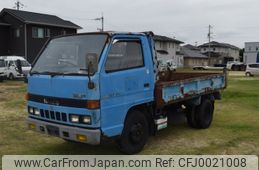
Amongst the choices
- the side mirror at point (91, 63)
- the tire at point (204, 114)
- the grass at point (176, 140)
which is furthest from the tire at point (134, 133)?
the tire at point (204, 114)

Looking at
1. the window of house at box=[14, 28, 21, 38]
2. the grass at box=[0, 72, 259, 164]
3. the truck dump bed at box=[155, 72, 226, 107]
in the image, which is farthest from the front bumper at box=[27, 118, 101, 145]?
the window of house at box=[14, 28, 21, 38]

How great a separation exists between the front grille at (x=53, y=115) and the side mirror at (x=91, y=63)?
1.00 metres

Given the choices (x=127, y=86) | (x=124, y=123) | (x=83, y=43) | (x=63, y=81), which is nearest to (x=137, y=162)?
(x=124, y=123)

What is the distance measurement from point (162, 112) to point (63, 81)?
2.49 metres

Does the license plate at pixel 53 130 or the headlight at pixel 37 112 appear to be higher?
the headlight at pixel 37 112

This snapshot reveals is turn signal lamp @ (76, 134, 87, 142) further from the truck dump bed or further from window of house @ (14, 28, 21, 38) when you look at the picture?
window of house @ (14, 28, 21, 38)

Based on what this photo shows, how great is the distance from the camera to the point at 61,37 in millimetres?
6965

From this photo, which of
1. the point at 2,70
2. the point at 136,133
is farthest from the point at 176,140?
the point at 2,70

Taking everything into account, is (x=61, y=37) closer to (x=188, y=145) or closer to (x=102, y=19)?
(x=188, y=145)

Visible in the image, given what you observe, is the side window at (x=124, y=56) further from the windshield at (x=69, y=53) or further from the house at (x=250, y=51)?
the house at (x=250, y=51)

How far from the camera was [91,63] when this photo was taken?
5.45 metres

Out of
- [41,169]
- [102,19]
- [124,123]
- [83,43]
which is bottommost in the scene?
[41,169]

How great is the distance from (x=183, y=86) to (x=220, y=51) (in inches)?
4102

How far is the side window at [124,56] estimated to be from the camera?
611 centimetres
